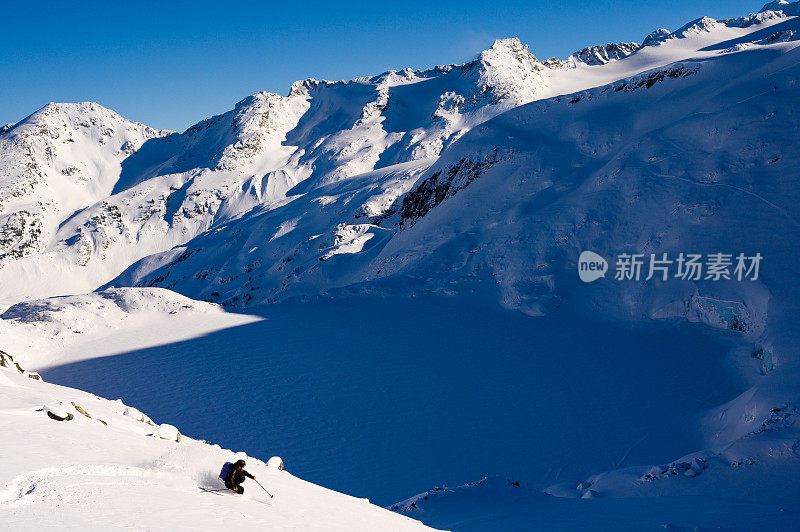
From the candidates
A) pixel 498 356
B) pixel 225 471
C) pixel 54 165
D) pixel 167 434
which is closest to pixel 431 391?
pixel 498 356

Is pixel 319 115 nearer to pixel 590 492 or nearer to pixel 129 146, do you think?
pixel 129 146

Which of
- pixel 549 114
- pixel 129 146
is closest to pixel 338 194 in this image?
pixel 549 114

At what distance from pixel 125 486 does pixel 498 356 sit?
14.1m

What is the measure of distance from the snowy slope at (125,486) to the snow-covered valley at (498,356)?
42 millimetres

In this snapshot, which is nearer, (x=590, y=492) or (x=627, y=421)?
(x=590, y=492)

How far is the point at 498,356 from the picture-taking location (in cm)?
1759

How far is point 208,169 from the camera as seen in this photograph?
4254 inches

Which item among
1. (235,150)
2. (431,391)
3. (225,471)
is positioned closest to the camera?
(225,471)

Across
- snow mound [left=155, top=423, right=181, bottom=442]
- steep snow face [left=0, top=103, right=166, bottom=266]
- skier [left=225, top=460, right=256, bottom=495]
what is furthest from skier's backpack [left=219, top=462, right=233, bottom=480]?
steep snow face [left=0, top=103, right=166, bottom=266]

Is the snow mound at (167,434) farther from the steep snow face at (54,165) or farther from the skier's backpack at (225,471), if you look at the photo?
the steep snow face at (54,165)

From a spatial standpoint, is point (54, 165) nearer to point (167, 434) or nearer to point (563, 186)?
point (563, 186)

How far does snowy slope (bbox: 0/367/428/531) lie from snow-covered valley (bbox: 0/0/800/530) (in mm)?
42

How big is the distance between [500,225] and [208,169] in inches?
3774

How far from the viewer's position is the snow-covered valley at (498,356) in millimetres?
7039
